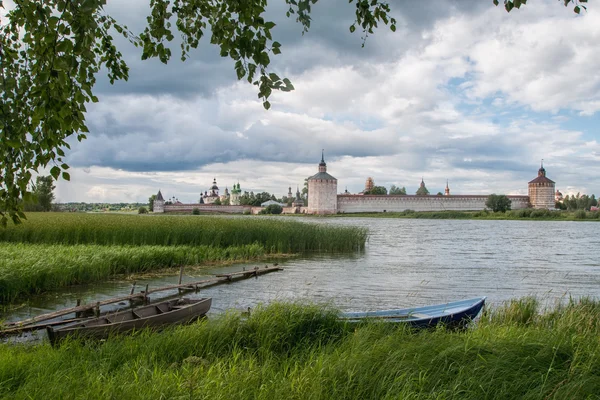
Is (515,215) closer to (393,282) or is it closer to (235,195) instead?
(393,282)

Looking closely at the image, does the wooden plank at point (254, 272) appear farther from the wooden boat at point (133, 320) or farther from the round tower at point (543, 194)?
the round tower at point (543, 194)

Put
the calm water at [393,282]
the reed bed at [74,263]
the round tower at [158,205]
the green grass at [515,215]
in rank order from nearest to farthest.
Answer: the reed bed at [74,263], the calm water at [393,282], the green grass at [515,215], the round tower at [158,205]

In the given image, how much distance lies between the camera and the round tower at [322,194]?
316 ft

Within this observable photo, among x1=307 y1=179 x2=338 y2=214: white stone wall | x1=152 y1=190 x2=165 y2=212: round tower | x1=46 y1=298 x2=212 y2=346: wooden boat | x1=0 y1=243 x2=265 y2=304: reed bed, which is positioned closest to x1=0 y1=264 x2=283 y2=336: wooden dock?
x1=46 y1=298 x2=212 y2=346: wooden boat

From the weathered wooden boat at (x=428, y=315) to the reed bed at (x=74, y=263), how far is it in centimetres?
679

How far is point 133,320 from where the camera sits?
20.3ft

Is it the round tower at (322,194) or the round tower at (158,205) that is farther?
the round tower at (158,205)

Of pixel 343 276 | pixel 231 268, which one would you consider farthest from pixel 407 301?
pixel 231 268

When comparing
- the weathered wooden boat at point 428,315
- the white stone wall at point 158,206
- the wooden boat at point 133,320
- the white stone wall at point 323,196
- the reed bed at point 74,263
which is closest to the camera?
the wooden boat at point 133,320

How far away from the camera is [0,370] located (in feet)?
13.4

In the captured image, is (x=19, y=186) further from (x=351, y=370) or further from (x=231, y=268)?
(x=231, y=268)

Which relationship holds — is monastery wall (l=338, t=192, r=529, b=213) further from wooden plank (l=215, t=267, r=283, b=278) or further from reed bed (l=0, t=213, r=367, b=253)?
wooden plank (l=215, t=267, r=283, b=278)

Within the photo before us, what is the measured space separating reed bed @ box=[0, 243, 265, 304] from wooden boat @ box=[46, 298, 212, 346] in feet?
12.4

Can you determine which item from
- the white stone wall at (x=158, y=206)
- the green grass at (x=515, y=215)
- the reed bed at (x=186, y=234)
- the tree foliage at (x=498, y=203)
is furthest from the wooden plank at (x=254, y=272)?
the white stone wall at (x=158, y=206)
